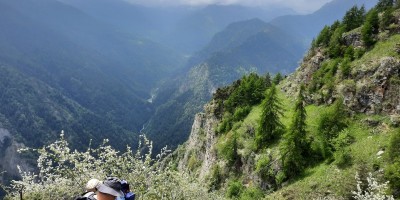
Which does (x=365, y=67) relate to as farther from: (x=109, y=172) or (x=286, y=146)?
(x=109, y=172)

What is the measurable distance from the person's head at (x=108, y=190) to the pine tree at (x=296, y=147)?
3323cm

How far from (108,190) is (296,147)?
33886 millimetres

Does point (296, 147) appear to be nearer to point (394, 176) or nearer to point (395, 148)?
point (395, 148)

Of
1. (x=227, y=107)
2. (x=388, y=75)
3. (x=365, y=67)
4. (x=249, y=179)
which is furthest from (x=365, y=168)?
(x=227, y=107)

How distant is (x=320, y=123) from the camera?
41.2 metres

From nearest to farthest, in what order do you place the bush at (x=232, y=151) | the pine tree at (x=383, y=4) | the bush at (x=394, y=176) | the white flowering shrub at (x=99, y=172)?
1. the white flowering shrub at (x=99, y=172)
2. the bush at (x=394, y=176)
3. the bush at (x=232, y=151)
4. the pine tree at (x=383, y=4)

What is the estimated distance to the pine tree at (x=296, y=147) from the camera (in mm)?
40625

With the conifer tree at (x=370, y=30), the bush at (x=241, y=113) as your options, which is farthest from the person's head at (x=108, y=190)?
the bush at (x=241, y=113)

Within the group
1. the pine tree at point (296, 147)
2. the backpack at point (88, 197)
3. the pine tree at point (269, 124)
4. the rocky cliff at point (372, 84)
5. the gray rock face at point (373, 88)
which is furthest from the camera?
the pine tree at point (269, 124)

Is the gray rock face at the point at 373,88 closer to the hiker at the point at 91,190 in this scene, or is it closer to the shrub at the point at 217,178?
the shrub at the point at 217,178

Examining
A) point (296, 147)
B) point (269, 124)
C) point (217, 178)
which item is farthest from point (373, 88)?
point (217, 178)

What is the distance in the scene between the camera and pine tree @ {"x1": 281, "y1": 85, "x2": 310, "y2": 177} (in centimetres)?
4062

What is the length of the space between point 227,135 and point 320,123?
26.9m

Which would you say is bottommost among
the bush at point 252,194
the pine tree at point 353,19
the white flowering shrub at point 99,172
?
the bush at point 252,194
